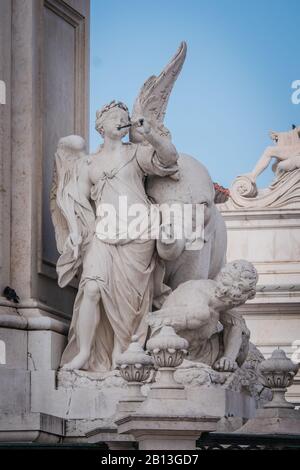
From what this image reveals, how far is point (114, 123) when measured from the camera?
20.3 metres

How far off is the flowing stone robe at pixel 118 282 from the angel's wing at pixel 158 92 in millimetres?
679

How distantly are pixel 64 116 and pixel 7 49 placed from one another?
1146mm

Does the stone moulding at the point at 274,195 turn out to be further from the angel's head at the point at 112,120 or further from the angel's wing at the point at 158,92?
the angel's head at the point at 112,120

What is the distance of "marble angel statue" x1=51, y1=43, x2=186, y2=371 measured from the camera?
1973 centimetres

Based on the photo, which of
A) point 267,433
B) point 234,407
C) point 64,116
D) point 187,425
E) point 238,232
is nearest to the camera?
point 187,425

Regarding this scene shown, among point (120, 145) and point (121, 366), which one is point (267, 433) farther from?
point (120, 145)

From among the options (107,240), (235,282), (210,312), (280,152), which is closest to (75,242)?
(107,240)

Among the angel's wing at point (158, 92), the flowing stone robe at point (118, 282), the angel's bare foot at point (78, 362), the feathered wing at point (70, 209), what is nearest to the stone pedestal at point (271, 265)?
the angel's wing at point (158, 92)

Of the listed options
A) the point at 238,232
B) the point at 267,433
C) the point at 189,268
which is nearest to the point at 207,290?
the point at 189,268

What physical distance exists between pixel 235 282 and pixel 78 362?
5.18ft

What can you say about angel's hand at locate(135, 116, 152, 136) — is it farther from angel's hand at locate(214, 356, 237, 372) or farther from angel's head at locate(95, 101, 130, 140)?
angel's hand at locate(214, 356, 237, 372)

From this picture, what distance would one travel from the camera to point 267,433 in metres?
18.0

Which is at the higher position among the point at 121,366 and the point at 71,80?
the point at 71,80

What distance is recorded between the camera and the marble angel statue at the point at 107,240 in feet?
64.7
